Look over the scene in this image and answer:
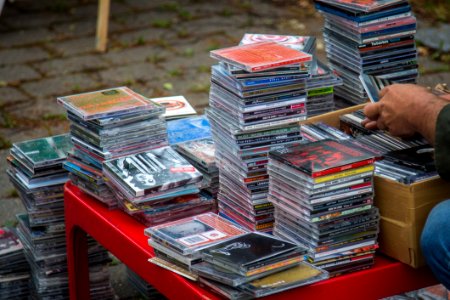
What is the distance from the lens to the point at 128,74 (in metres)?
5.74

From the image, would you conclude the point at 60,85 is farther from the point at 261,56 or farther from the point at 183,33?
the point at 261,56

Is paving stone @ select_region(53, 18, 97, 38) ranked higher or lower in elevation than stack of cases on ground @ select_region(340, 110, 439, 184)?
lower

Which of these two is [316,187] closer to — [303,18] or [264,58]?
[264,58]

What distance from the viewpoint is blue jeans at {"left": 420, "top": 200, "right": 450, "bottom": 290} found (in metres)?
2.33

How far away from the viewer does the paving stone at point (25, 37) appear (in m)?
6.27

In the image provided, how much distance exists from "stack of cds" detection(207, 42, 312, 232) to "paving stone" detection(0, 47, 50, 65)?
3.58 meters

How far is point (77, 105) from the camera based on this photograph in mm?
2900

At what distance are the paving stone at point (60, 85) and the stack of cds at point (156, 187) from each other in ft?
9.07

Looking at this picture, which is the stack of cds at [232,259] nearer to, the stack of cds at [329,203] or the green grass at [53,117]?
the stack of cds at [329,203]

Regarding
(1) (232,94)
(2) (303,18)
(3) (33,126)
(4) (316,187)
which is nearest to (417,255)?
(4) (316,187)

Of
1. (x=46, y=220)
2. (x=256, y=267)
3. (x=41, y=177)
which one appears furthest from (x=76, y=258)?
(x=256, y=267)

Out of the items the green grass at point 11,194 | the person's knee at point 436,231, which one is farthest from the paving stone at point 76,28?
the person's knee at point 436,231

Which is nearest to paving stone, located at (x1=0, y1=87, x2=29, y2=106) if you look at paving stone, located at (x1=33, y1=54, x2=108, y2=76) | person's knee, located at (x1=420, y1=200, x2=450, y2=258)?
paving stone, located at (x1=33, y1=54, x2=108, y2=76)

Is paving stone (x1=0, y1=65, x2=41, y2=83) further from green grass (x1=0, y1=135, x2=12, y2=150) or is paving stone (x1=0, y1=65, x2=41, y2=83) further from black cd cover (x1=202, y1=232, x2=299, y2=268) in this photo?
black cd cover (x1=202, y1=232, x2=299, y2=268)
